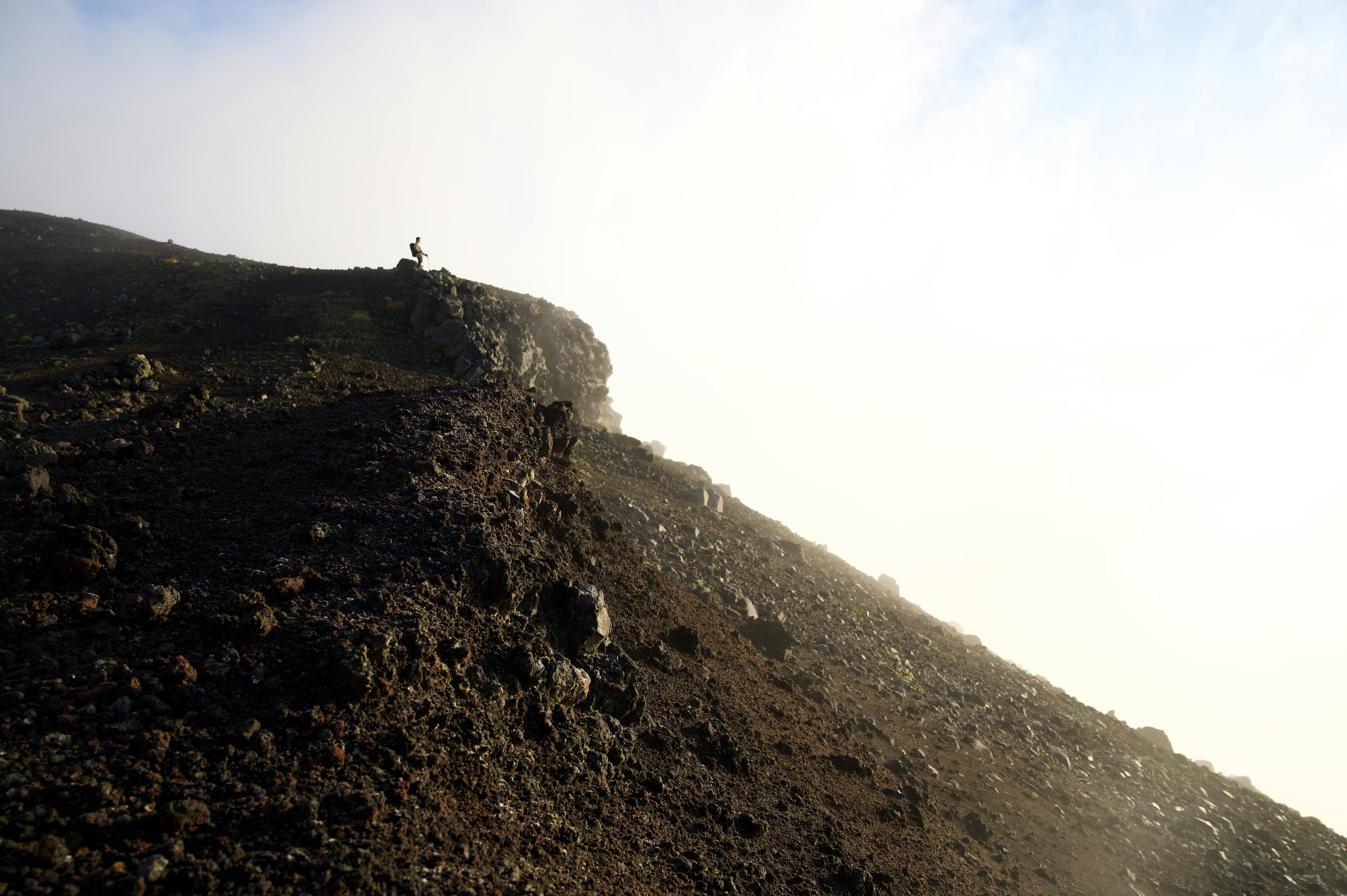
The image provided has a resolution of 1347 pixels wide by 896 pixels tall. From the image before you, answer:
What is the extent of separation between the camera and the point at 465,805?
19.8 feet

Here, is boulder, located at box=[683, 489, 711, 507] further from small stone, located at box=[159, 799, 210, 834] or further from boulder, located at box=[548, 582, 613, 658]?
small stone, located at box=[159, 799, 210, 834]

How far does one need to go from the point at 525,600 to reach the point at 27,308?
32.8 meters

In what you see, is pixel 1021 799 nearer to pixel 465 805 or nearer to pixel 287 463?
pixel 465 805

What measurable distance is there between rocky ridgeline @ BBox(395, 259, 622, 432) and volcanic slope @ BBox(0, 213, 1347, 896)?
3455 millimetres

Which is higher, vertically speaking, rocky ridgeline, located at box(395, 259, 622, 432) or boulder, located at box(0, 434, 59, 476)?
rocky ridgeline, located at box(395, 259, 622, 432)

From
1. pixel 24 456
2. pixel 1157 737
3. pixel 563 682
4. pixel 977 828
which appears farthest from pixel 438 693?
pixel 1157 737

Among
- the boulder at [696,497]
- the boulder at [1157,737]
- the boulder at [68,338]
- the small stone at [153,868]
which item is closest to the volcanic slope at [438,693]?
the small stone at [153,868]

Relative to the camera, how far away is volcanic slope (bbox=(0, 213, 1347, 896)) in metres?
5.09

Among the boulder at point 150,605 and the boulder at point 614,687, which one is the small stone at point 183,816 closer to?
the boulder at point 150,605

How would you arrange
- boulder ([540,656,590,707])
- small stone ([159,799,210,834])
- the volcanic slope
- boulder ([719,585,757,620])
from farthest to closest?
boulder ([719,585,757,620]) → boulder ([540,656,590,707]) → the volcanic slope → small stone ([159,799,210,834])

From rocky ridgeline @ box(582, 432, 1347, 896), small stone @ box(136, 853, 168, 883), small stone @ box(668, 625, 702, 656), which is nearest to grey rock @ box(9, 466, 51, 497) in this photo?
small stone @ box(136, 853, 168, 883)

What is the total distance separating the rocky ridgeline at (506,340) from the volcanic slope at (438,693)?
3455 millimetres

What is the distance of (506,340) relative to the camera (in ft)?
98.5

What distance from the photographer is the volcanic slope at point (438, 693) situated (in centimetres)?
509
